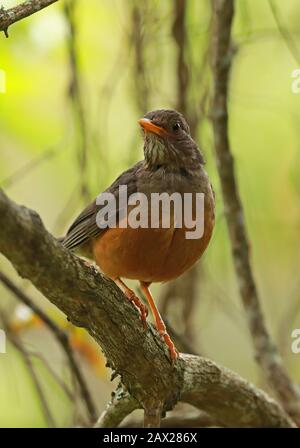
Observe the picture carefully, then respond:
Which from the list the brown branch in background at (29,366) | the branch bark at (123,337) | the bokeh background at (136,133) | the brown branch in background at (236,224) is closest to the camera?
the branch bark at (123,337)

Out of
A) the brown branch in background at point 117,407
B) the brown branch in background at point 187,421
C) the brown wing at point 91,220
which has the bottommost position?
the brown branch in background at point 187,421

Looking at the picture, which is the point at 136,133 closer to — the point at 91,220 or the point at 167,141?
the point at 167,141

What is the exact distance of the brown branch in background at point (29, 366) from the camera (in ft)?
19.3

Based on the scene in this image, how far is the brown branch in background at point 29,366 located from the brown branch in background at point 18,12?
292cm

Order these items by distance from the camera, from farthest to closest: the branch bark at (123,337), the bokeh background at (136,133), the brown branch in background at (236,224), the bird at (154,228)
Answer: the bokeh background at (136,133)
the brown branch in background at (236,224)
the bird at (154,228)
the branch bark at (123,337)

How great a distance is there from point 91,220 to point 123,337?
4.61 feet

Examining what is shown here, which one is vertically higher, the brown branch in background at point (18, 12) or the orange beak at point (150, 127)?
the brown branch in background at point (18, 12)

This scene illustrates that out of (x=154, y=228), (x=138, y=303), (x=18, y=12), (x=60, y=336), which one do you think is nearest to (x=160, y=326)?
(x=138, y=303)

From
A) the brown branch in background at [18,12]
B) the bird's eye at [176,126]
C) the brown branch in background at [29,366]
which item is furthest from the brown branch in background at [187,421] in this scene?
the brown branch in background at [18,12]

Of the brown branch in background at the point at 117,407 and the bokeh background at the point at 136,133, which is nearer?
the brown branch in background at the point at 117,407

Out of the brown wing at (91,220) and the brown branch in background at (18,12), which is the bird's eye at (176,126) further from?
the brown branch in background at (18,12)

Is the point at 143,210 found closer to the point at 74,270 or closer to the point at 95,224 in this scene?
the point at 95,224

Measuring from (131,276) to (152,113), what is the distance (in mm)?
1138

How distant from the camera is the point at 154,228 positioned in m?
4.94
